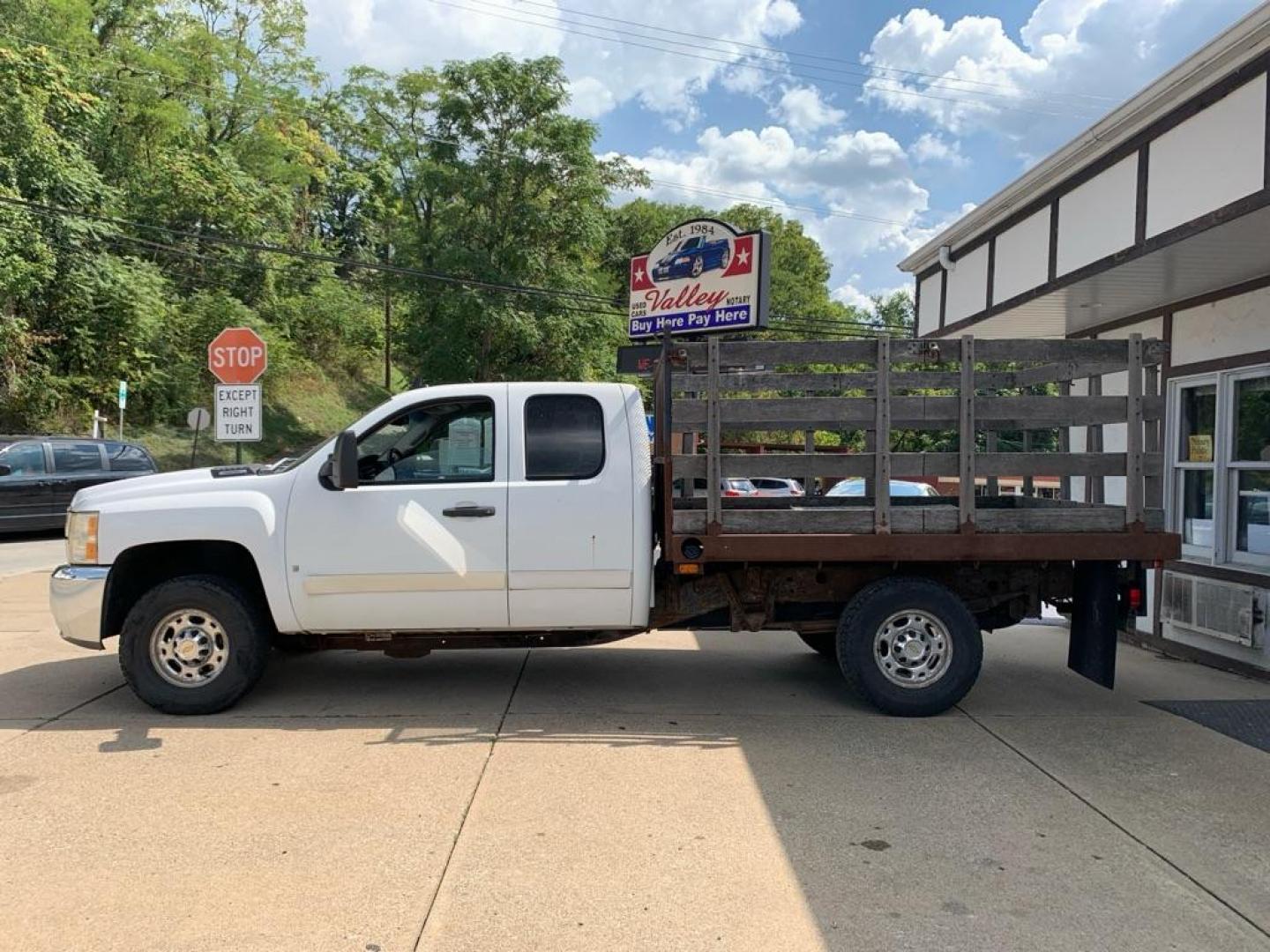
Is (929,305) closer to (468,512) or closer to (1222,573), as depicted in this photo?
(1222,573)

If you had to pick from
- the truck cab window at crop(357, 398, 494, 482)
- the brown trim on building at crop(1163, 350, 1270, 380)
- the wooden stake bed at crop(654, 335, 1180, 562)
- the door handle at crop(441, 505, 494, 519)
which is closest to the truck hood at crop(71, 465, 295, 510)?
the truck cab window at crop(357, 398, 494, 482)

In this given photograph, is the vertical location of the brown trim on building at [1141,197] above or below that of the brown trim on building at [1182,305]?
above

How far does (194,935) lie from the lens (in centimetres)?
305

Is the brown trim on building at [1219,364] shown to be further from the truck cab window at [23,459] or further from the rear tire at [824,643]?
the truck cab window at [23,459]

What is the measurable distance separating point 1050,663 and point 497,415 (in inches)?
195

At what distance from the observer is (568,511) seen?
5410mm

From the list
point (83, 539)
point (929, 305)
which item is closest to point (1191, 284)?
point (929, 305)

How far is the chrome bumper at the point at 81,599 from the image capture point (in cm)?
530

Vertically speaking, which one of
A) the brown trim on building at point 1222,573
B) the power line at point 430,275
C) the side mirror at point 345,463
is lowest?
the brown trim on building at point 1222,573

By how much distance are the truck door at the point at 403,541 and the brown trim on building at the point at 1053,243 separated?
5809 mm

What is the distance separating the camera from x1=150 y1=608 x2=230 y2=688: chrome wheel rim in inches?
211

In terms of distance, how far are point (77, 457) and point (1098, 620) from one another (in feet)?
54.4

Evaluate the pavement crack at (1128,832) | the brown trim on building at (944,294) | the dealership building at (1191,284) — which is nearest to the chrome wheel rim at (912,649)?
the pavement crack at (1128,832)

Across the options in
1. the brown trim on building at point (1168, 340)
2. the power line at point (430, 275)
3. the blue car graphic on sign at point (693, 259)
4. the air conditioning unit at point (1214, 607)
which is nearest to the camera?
the air conditioning unit at point (1214, 607)
